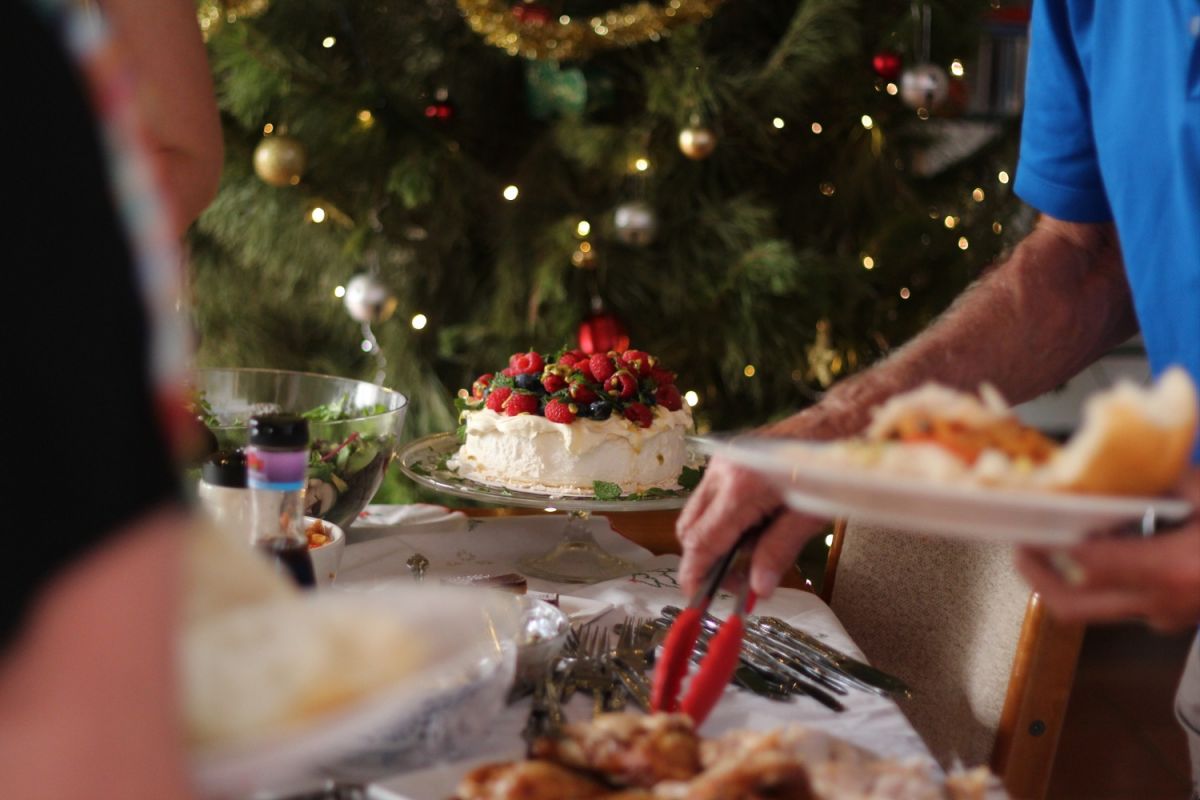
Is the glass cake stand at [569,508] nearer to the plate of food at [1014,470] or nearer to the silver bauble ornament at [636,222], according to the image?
the plate of food at [1014,470]

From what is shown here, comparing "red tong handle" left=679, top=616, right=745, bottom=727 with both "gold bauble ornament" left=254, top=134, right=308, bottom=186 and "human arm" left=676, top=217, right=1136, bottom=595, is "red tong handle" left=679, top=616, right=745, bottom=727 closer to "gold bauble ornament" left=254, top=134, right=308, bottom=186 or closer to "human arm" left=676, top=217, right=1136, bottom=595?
"human arm" left=676, top=217, right=1136, bottom=595

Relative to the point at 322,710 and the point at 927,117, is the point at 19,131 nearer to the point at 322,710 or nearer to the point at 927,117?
the point at 322,710

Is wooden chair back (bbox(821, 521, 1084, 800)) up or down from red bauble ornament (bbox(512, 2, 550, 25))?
down

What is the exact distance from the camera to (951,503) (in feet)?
1.75

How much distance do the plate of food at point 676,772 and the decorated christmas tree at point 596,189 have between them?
2.01 meters

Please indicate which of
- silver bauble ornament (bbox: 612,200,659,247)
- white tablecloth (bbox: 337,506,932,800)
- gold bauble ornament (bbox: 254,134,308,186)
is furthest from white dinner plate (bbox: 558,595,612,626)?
gold bauble ornament (bbox: 254,134,308,186)

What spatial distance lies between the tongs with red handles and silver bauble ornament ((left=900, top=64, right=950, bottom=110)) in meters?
2.02

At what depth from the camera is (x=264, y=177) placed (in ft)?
8.71

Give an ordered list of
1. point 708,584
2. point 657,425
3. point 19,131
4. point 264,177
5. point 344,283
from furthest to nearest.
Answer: point 344,283
point 264,177
point 657,425
point 708,584
point 19,131

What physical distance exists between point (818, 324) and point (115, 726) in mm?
2738

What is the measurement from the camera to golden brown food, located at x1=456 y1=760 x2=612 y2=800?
0.67 meters

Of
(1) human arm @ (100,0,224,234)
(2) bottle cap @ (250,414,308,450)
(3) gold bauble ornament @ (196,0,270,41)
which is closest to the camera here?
(2) bottle cap @ (250,414,308,450)

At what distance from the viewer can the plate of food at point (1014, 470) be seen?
0.53 meters

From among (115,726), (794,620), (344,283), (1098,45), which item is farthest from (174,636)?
(344,283)
